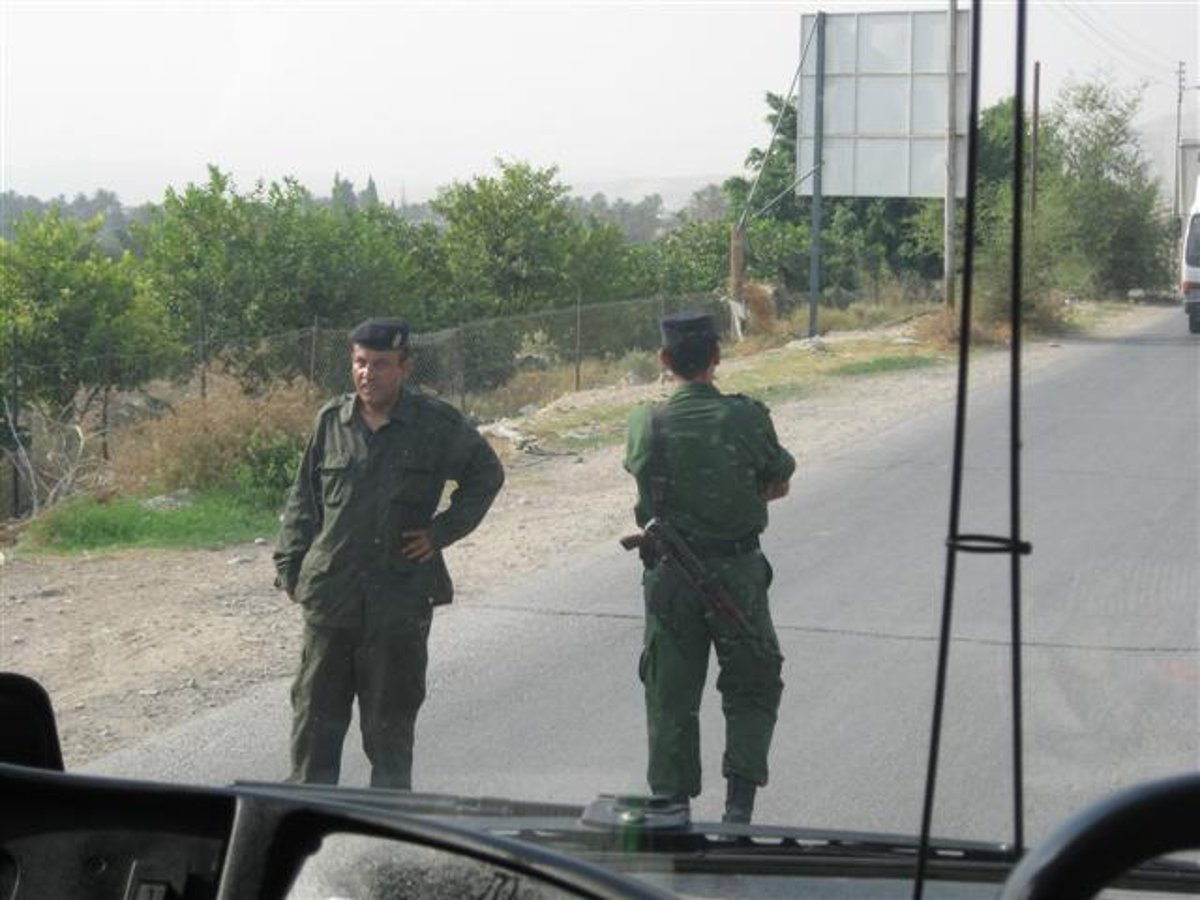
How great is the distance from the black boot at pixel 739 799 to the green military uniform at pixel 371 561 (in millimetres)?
980

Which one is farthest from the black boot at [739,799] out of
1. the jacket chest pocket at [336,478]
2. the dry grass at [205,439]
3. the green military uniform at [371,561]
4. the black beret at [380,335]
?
the dry grass at [205,439]

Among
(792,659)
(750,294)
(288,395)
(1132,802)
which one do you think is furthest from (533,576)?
(750,294)

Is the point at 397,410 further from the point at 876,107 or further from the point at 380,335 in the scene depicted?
the point at 876,107

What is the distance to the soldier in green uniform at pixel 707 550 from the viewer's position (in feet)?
17.6

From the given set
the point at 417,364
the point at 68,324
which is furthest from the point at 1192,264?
the point at 68,324

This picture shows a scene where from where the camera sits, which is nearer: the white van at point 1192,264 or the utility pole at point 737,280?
the utility pole at point 737,280

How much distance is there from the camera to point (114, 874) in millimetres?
1515

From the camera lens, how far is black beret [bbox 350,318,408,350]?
5400 millimetres

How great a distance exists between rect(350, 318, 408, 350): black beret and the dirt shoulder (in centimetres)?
221

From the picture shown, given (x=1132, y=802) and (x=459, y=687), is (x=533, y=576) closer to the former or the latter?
(x=459, y=687)

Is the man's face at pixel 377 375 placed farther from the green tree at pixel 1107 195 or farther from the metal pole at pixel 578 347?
the green tree at pixel 1107 195

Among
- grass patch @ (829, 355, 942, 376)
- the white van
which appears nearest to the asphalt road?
grass patch @ (829, 355, 942, 376)

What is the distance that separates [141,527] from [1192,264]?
66.5 ft

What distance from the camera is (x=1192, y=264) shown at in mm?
28344
